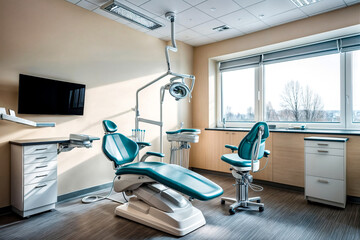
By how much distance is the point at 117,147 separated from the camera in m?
3.09

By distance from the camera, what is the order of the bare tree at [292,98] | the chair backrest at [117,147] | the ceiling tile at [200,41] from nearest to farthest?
the chair backrest at [117,147] → the bare tree at [292,98] → the ceiling tile at [200,41]

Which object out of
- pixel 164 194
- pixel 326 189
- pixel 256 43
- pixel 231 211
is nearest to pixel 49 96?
pixel 164 194

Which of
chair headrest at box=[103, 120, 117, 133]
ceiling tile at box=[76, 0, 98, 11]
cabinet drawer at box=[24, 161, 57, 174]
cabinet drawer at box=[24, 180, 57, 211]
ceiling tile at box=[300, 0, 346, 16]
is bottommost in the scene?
cabinet drawer at box=[24, 180, 57, 211]

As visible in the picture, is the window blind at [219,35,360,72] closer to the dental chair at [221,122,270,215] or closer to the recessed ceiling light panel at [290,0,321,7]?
the recessed ceiling light panel at [290,0,321,7]

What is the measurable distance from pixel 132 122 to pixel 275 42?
282cm

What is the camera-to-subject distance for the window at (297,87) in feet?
12.0

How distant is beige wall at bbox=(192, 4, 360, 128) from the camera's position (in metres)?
3.45

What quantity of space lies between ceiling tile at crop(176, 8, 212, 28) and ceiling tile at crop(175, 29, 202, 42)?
1.08ft

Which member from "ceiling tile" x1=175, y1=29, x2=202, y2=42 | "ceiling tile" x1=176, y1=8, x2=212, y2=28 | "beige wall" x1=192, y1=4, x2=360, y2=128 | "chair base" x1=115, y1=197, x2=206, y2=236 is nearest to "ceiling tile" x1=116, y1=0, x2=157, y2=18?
"ceiling tile" x1=176, y1=8, x2=212, y2=28

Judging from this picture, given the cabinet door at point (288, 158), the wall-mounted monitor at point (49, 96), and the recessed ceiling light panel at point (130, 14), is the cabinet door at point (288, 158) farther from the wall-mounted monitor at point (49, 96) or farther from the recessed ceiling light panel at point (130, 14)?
the wall-mounted monitor at point (49, 96)

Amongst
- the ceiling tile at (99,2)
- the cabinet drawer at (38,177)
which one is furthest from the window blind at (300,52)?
the cabinet drawer at (38,177)

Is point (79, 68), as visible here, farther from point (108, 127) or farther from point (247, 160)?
point (247, 160)

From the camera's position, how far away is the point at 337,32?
357 centimetres

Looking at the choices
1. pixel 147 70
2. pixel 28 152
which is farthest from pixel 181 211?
pixel 147 70
